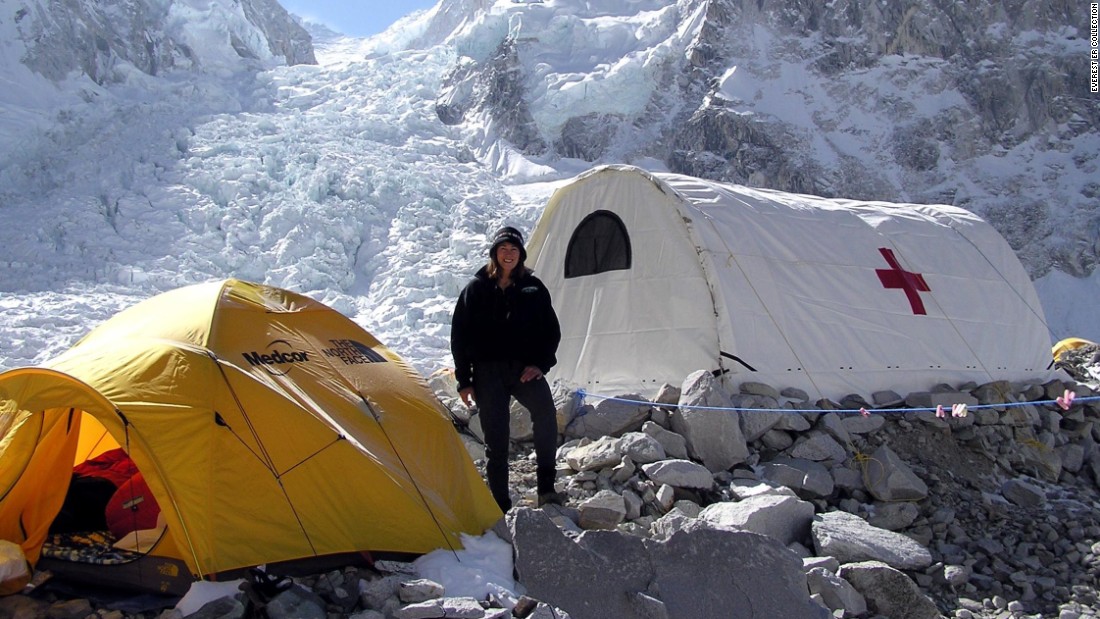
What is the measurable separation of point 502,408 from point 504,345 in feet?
1.26

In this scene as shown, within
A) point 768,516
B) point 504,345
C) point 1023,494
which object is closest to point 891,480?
point 1023,494

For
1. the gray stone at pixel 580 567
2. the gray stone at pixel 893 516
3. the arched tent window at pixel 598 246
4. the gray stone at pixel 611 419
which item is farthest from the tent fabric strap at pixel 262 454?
the arched tent window at pixel 598 246

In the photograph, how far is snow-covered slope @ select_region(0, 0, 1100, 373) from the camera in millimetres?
23859

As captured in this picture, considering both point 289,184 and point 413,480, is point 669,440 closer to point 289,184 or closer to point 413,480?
point 413,480

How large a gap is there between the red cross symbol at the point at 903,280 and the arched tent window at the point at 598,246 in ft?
8.73

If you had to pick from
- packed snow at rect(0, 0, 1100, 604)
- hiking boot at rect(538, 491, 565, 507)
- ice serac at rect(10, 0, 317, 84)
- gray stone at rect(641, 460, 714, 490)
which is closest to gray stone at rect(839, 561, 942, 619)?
gray stone at rect(641, 460, 714, 490)

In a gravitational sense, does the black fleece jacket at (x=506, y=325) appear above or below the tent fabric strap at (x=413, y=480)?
above

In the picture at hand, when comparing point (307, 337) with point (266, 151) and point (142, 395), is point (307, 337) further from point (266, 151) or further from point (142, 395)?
point (266, 151)

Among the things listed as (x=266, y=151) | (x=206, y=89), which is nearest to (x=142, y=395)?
(x=266, y=151)

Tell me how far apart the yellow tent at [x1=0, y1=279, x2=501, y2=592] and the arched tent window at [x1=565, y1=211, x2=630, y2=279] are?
137 inches

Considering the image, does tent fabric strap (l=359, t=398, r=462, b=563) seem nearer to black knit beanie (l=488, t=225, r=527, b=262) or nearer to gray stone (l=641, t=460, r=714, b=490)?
black knit beanie (l=488, t=225, r=527, b=262)

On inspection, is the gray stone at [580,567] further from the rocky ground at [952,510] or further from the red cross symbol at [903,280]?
the red cross symbol at [903,280]

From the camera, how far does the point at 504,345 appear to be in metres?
5.09

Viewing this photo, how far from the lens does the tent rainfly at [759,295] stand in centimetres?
761
